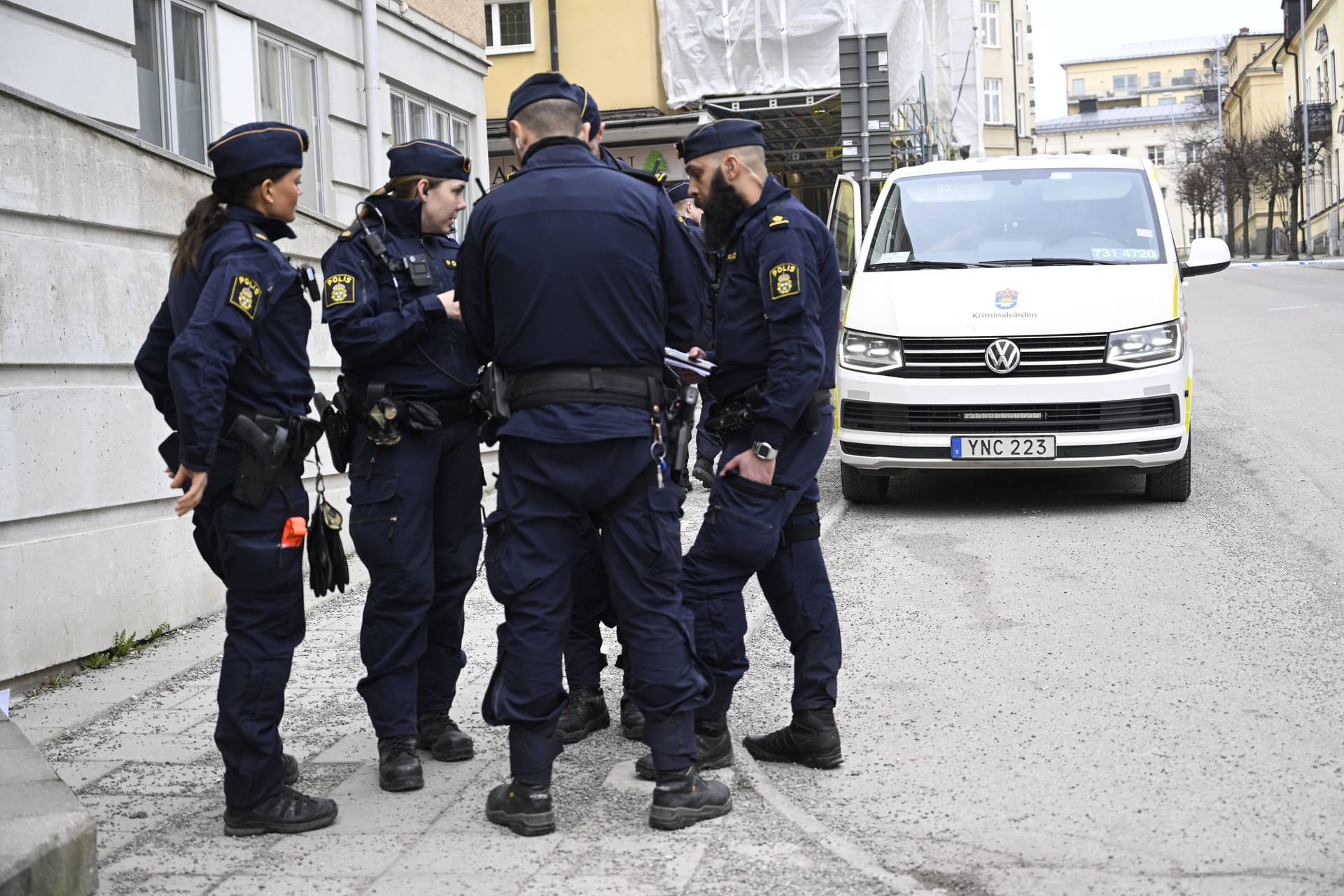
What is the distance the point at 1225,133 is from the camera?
103188mm

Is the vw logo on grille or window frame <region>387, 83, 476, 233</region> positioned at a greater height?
window frame <region>387, 83, 476, 233</region>

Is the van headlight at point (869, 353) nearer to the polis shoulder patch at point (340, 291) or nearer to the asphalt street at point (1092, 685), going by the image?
the asphalt street at point (1092, 685)

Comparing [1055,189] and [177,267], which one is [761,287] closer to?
[177,267]

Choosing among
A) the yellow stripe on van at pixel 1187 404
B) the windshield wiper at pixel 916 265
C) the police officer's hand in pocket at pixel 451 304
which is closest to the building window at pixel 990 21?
the windshield wiper at pixel 916 265

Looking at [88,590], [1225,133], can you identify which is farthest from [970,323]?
[1225,133]

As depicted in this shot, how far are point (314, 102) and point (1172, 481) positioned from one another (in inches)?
263

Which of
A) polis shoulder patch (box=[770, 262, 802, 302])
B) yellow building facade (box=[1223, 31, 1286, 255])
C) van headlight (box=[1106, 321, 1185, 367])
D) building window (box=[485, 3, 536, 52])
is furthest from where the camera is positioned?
yellow building facade (box=[1223, 31, 1286, 255])

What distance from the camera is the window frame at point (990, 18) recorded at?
77.7m

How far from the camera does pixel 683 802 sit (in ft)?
13.8

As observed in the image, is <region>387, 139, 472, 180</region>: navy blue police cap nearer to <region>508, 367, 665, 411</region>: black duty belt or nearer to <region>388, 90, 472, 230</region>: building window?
<region>508, 367, 665, 411</region>: black duty belt

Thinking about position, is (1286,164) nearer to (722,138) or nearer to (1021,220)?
(1021,220)

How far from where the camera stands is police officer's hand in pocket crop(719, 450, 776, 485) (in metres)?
4.50

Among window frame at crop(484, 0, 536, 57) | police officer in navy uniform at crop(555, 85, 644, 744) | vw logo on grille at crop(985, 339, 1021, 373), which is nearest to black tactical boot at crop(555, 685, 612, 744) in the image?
police officer in navy uniform at crop(555, 85, 644, 744)

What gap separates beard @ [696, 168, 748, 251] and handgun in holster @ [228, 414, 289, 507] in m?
1.52
